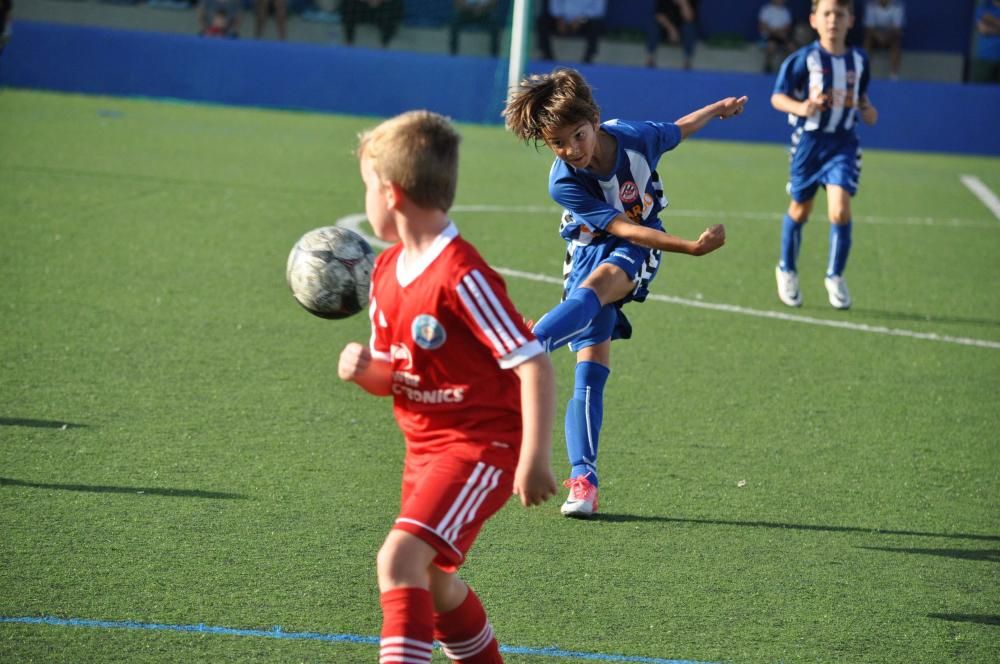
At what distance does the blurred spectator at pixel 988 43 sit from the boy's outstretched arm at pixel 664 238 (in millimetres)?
20232

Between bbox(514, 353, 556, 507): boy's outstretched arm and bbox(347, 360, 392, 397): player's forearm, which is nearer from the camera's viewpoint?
bbox(514, 353, 556, 507): boy's outstretched arm

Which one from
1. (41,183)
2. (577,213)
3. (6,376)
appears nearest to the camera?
(577,213)

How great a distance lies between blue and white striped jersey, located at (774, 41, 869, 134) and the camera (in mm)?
8742

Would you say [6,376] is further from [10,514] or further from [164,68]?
[164,68]

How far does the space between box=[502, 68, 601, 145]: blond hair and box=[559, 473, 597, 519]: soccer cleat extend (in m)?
1.31

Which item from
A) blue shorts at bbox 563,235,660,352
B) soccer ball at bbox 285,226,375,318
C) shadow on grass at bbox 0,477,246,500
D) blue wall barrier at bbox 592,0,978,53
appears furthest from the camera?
blue wall barrier at bbox 592,0,978,53

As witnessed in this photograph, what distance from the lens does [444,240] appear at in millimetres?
3117

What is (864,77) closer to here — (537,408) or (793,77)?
(793,77)

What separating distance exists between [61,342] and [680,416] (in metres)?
3.28

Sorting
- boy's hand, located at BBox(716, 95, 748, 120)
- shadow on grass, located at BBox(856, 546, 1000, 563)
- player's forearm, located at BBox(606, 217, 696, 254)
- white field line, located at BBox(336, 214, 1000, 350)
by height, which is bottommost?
white field line, located at BBox(336, 214, 1000, 350)

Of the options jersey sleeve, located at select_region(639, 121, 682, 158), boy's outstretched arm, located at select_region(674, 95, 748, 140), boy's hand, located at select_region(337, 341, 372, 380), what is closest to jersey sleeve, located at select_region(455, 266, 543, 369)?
boy's hand, located at select_region(337, 341, 372, 380)

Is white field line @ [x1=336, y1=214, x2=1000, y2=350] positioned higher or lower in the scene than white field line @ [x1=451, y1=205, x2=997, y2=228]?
higher

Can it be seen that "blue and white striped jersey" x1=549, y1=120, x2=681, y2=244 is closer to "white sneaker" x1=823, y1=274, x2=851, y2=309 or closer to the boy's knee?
the boy's knee

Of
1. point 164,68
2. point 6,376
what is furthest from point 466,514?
point 164,68
